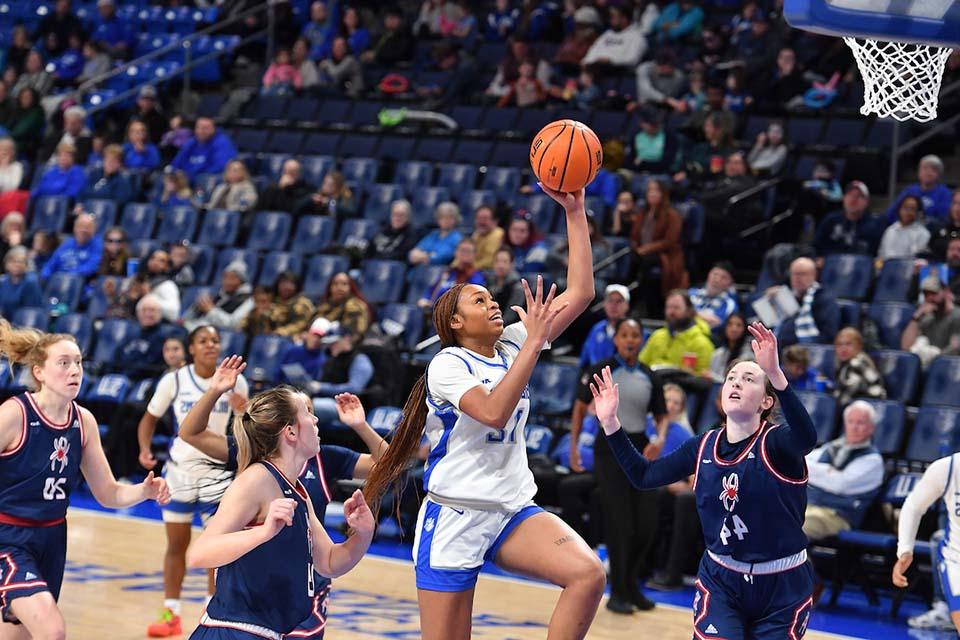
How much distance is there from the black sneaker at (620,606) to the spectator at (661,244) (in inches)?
153

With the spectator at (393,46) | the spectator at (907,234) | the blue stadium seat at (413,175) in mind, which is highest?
the spectator at (393,46)

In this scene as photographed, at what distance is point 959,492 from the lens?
20.5 feet

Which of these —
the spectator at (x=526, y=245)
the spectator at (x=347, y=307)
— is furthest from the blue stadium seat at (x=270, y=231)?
the spectator at (x=526, y=245)

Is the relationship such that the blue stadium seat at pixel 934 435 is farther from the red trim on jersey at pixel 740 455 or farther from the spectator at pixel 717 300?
the red trim on jersey at pixel 740 455

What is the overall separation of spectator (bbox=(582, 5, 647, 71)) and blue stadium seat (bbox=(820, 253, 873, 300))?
4.49 meters

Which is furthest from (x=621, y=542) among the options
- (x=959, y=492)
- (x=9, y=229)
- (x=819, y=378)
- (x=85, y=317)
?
(x=9, y=229)

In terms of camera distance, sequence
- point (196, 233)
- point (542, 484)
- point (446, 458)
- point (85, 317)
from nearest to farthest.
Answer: point (446, 458), point (542, 484), point (85, 317), point (196, 233)

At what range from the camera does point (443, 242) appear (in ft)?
43.1

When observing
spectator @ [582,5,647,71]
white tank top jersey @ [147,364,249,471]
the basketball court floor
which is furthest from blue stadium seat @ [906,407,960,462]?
spectator @ [582,5,647,71]

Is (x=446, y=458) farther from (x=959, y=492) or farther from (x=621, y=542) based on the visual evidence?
(x=621, y=542)

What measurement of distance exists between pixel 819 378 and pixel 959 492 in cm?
392

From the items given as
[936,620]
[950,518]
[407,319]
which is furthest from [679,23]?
[950,518]

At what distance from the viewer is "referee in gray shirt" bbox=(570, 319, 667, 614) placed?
29.2 ft

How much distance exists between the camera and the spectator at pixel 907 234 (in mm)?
11250
